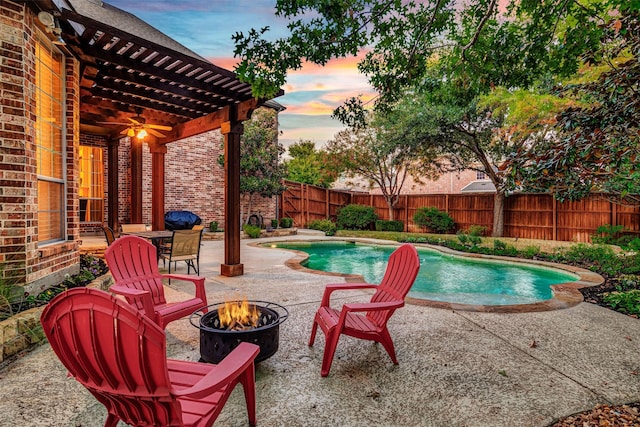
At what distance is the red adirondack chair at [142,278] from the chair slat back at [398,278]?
1602 mm

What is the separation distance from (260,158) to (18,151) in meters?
10.7

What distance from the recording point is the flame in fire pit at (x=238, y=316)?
2.51m

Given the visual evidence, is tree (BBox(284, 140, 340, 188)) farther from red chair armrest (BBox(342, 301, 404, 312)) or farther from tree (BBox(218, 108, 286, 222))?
red chair armrest (BBox(342, 301, 404, 312))

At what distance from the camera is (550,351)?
119 inches

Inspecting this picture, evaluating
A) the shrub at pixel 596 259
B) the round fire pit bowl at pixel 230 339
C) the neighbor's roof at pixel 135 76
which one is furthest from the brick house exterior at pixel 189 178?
the shrub at pixel 596 259

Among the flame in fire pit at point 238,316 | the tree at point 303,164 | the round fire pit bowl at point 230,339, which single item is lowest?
the round fire pit bowl at point 230,339

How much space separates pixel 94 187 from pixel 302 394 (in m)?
11.2

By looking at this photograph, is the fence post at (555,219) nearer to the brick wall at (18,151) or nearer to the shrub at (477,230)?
the shrub at (477,230)

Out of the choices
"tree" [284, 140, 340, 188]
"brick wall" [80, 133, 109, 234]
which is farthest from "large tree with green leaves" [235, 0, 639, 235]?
"tree" [284, 140, 340, 188]

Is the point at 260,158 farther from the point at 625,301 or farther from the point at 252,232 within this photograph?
the point at 625,301

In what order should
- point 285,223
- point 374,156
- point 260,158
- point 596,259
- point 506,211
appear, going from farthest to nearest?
1. point 374,156
2. point 285,223
3. point 506,211
4. point 260,158
5. point 596,259

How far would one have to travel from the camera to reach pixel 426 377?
2541mm

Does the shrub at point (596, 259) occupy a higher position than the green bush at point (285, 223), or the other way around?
the green bush at point (285, 223)

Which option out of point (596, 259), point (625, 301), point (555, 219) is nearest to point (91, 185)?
point (625, 301)
